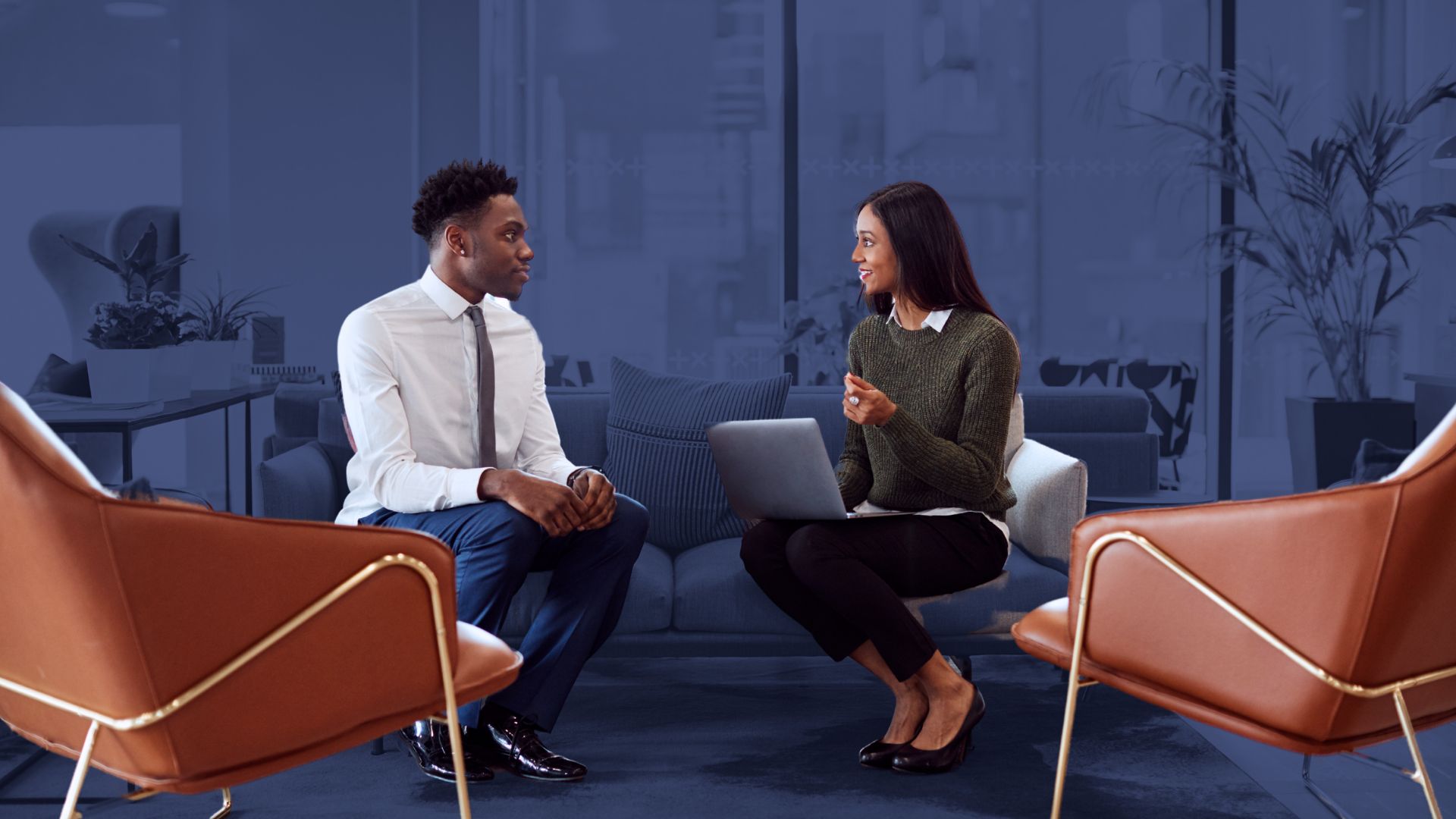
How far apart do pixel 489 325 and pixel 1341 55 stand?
4.88 meters

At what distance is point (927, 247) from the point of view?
247cm

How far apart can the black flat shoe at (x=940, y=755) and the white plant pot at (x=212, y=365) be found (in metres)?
2.34

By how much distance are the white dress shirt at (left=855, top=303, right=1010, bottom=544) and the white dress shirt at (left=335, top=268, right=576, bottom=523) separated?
0.65 metres

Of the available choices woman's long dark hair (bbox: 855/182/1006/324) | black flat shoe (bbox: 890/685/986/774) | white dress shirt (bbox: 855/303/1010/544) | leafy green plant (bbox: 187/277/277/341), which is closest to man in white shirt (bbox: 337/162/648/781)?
white dress shirt (bbox: 855/303/1010/544)

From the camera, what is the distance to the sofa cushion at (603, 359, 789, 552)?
9.52ft

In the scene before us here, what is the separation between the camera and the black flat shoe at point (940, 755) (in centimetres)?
228

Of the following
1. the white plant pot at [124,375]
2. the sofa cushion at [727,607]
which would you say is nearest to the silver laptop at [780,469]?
the sofa cushion at [727,607]

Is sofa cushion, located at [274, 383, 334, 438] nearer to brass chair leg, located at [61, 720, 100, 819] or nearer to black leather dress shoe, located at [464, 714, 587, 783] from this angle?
black leather dress shoe, located at [464, 714, 587, 783]

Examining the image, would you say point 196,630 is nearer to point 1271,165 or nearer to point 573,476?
point 573,476

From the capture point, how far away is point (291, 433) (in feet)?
10.7

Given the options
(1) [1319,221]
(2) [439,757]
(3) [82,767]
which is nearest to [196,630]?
(3) [82,767]

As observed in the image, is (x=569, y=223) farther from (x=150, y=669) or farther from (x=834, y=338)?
(x=150, y=669)

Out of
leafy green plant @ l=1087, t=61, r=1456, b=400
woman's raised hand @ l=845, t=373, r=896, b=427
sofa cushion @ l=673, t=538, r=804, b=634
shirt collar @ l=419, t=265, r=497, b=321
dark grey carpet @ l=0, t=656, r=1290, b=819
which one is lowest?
dark grey carpet @ l=0, t=656, r=1290, b=819

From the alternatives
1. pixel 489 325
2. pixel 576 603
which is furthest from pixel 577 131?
pixel 576 603
